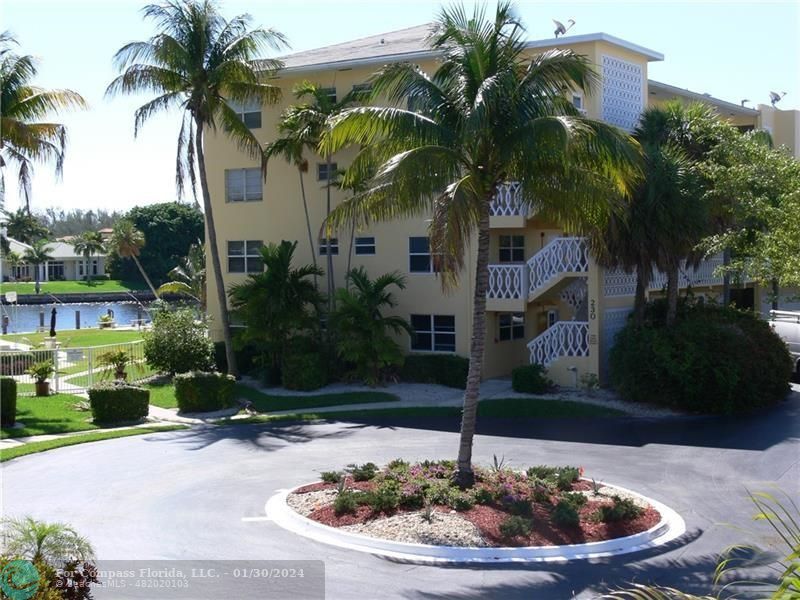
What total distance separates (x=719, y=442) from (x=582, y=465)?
414 centimetres

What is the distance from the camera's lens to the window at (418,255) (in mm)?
30438

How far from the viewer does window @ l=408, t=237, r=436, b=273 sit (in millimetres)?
30438

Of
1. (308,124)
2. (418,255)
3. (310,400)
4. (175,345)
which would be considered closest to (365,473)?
(310,400)

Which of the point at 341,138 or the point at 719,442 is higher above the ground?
the point at 341,138

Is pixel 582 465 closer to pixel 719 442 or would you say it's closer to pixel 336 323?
pixel 719 442

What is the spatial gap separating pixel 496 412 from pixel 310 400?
233 inches

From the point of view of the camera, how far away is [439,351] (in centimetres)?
3033

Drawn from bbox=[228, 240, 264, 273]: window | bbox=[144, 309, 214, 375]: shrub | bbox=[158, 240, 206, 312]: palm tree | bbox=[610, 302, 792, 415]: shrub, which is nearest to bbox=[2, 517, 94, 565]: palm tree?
bbox=[610, 302, 792, 415]: shrub

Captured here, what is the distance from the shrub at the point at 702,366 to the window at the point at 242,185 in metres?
14.9

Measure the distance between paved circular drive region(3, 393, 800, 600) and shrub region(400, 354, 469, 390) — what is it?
4318 millimetres

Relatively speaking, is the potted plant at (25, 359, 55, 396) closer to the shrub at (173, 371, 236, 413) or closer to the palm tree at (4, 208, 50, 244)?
the shrub at (173, 371, 236, 413)

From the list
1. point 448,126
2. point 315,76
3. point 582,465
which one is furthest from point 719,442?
point 315,76

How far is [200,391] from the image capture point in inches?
1016

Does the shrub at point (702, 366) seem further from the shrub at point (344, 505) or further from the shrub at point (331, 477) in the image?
the shrub at point (344, 505)
